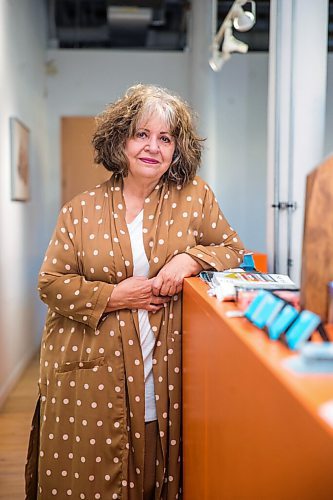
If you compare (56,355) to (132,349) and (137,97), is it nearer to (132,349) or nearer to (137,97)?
(132,349)

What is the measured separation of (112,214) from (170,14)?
481 cm

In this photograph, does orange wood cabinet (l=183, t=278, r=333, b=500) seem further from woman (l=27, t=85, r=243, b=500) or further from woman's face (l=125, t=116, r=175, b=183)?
woman's face (l=125, t=116, r=175, b=183)

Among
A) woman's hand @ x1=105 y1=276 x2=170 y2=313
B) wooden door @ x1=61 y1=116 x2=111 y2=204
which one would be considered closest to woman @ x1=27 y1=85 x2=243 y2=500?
woman's hand @ x1=105 y1=276 x2=170 y2=313

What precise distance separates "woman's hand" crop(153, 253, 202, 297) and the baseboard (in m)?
2.51

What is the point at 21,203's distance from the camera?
15.0 ft

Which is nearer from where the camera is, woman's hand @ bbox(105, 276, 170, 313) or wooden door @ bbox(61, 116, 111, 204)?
woman's hand @ bbox(105, 276, 170, 313)

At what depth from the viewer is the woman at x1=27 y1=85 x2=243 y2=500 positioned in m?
1.72

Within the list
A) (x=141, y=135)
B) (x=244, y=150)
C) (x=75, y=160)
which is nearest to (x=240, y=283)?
(x=141, y=135)

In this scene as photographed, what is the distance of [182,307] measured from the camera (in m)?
1.76

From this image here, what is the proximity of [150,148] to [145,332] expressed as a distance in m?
0.53

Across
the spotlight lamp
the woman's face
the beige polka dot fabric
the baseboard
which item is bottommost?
the baseboard

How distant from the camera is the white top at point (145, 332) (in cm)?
176

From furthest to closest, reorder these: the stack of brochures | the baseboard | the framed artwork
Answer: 1. the framed artwork
2. the baseboard
3. the stack of brochures

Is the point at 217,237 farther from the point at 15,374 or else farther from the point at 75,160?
the point at 75,160
